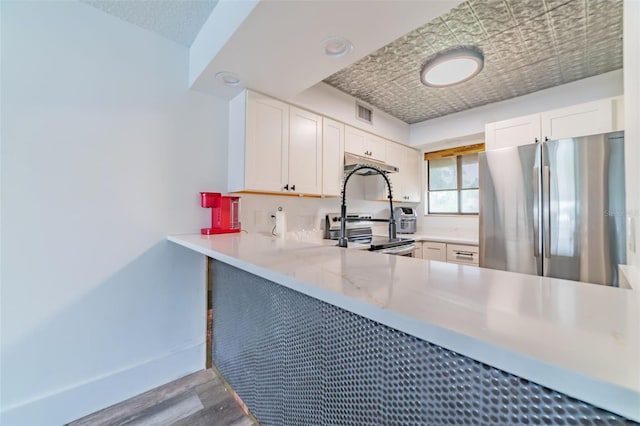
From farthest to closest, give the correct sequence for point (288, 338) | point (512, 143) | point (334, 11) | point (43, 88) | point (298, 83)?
point (512, 143)
point (298, 83)
point (43, 88)
point (334, 11)
point (288, 338)


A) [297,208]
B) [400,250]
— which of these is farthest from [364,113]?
[400,250]

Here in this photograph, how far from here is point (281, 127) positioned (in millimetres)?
2270

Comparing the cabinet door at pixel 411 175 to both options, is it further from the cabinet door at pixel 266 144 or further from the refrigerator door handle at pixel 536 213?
the cabinet door at pixel 266 144

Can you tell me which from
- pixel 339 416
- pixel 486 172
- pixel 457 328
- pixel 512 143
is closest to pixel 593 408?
pixel 457 328

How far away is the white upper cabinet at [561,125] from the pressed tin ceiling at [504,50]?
0.42 metres

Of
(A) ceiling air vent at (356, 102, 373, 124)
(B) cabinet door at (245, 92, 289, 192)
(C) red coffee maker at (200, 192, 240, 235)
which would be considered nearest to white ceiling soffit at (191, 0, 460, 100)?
(B) cabinet door at (245, 92, 289, 192)

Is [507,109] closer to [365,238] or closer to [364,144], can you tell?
[364,144]

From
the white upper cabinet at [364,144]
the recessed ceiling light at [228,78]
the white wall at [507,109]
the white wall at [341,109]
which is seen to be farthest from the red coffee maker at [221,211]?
the white wall at [507,109]

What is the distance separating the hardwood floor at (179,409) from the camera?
1486 millimetres

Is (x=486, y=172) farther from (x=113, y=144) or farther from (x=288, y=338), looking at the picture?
(x=113, y=144)

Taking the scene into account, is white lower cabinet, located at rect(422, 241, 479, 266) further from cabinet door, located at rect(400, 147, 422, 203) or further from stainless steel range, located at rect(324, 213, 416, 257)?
cabinet door, located at rect(400, 147, 422, 203)

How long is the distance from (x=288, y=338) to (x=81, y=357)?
Result: 150cm

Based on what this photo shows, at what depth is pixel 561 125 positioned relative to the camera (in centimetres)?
236

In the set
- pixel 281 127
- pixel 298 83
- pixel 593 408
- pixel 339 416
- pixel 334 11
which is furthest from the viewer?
pixel 281 127
